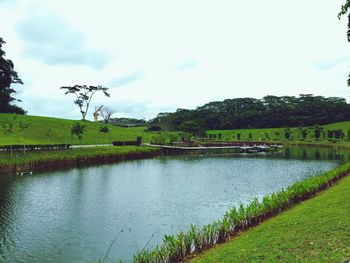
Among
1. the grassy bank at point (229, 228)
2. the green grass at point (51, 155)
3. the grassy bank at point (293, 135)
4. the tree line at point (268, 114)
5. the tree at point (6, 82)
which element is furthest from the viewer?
the tree line at point (268, 114)

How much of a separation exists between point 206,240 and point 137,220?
7.91 m

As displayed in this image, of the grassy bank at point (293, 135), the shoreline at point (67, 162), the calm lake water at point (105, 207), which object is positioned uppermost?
the grassy bank at point (293, 135)

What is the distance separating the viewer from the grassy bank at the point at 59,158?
144 feet

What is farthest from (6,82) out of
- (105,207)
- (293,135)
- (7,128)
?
(293,135)

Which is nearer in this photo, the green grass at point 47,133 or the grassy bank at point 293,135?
the green grass at point 47,133

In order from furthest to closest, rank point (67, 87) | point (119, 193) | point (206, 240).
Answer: point (67, 87) → point (119, 193) → point (206, 240)

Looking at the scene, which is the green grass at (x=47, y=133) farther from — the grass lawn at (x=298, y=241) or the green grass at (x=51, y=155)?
the grass lawn at (x=298, y=241)

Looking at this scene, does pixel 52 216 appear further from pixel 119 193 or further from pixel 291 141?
pixel 291 141

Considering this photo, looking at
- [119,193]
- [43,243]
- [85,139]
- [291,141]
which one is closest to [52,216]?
[43,243]

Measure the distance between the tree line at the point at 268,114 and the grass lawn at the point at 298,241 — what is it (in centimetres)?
10546

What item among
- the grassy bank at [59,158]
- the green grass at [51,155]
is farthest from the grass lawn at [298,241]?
the green grass at [51,155]

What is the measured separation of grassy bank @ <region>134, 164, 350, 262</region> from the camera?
12.9 meters

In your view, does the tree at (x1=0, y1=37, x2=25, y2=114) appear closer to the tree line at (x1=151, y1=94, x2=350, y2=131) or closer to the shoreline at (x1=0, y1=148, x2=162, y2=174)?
the shoreline at (x1=0, y1=148, x2=162, y2=174)

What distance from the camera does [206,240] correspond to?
48.9 ft
